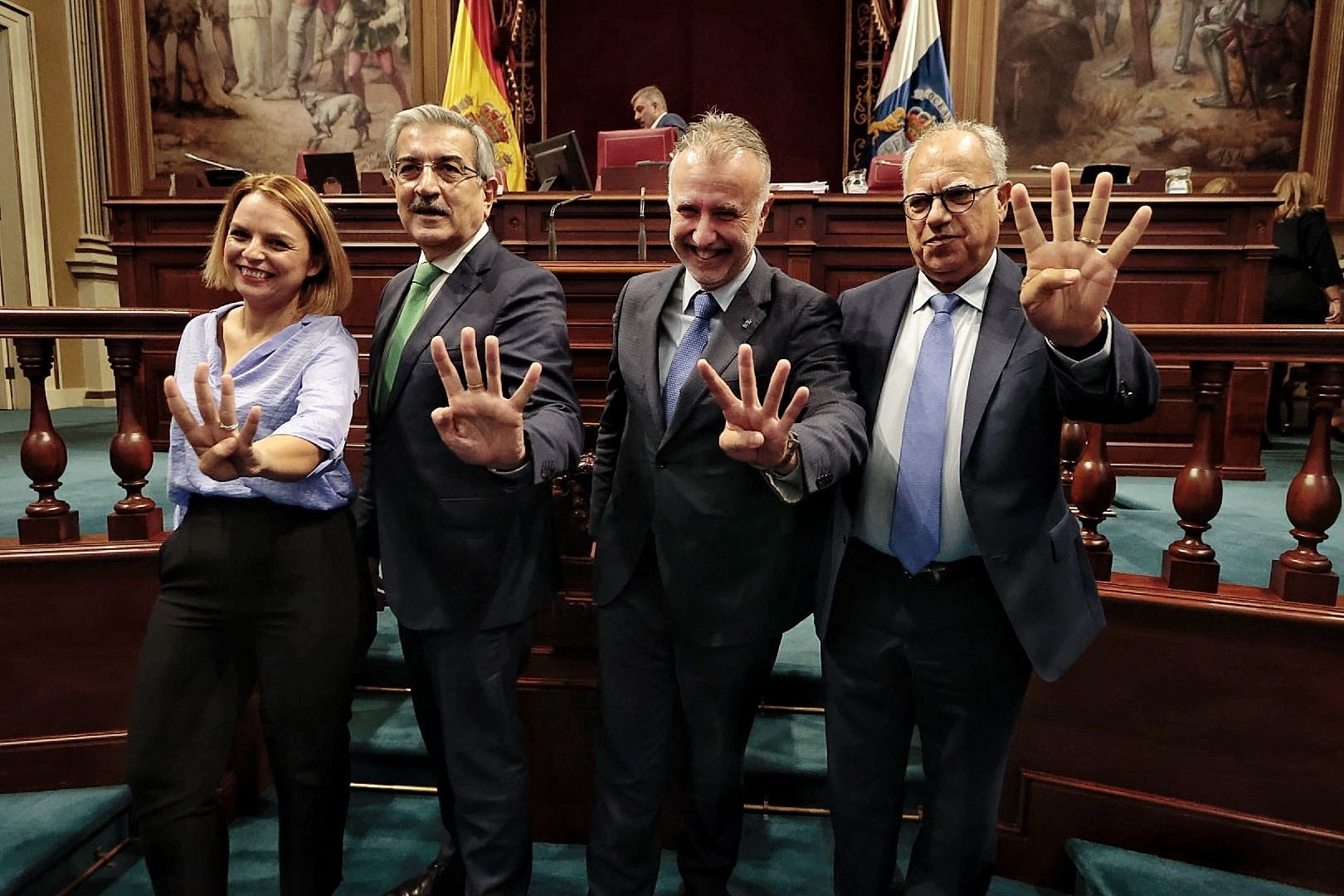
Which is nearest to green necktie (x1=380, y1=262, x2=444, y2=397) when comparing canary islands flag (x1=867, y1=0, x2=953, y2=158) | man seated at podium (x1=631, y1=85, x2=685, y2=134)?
canary islands flag (x1=867, y1=0, x2=953, y2=158)

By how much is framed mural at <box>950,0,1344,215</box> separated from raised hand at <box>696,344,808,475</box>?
22.0 ft

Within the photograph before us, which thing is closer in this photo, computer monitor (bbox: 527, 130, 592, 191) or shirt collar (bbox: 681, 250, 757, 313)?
shirt collar (bbox: 681, 250, 757, 313)

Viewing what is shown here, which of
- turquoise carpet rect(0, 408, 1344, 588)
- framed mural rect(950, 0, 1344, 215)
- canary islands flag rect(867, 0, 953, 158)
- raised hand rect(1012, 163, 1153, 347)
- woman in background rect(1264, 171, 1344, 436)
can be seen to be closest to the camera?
raised hand rect(1012, 163, 1153, 347)

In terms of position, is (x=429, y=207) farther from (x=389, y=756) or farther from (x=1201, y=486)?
(x=1201, y=486)

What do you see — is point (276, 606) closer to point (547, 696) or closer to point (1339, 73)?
point (547, 696)

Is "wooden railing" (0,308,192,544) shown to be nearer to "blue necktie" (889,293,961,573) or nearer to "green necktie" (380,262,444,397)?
"green necktie" (380,262,444,397)

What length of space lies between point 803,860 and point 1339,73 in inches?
295

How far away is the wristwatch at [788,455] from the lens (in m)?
1.36

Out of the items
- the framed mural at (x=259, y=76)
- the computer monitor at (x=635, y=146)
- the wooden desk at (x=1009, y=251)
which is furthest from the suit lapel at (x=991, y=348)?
the framed mural at (x=259, y=76)

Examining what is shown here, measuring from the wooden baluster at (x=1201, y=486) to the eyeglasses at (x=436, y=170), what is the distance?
5.34 feet

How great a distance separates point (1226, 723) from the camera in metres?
2.01

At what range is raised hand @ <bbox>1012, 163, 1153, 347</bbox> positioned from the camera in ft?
4.10

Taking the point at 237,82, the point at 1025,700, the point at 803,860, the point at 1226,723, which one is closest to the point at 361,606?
the point at 803,860

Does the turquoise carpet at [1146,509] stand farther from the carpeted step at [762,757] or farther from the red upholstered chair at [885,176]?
the red upholstered chair at [885,176]
